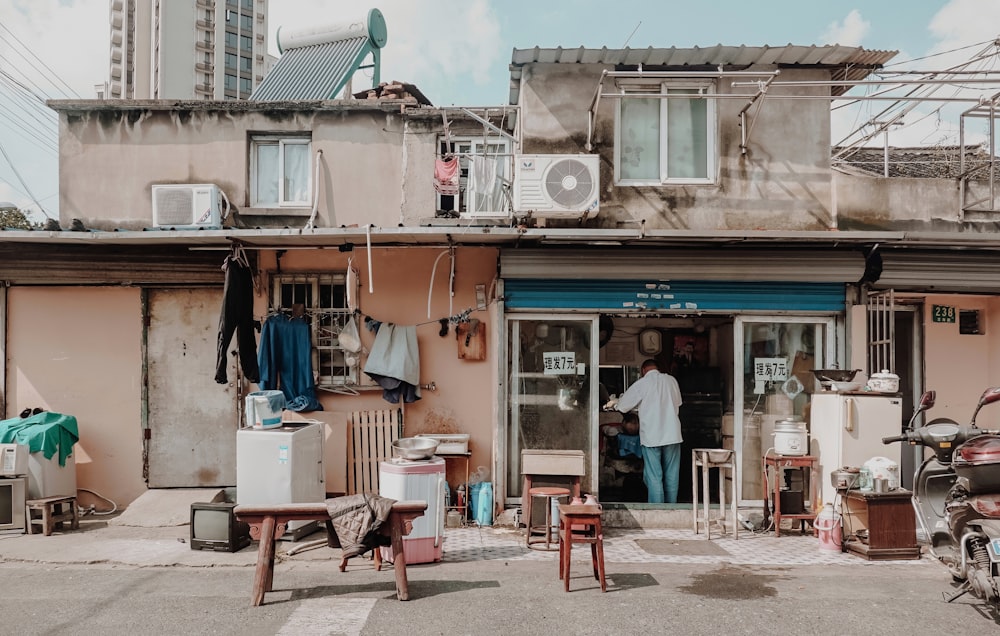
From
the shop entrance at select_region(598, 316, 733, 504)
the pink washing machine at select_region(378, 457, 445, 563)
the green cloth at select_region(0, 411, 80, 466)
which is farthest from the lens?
the shop entrance at select_region(598, 316, 733, 504)

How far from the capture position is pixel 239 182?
35.2 feet

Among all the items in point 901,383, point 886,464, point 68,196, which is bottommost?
point 886,464

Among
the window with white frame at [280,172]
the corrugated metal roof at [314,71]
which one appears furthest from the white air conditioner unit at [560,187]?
the corrugated metal roof at [314,71]

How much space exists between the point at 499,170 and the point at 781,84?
13.2ft

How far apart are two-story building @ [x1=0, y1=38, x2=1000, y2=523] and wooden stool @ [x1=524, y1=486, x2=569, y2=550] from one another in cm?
97

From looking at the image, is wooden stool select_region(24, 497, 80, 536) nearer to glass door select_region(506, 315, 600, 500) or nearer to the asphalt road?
the asphalt road

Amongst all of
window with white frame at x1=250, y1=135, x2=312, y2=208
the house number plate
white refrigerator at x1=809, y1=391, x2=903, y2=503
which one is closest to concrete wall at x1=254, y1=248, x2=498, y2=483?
window with white frame at x1=250, y1=135, x2=312, y2=208

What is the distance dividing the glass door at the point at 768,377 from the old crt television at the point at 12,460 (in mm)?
9325

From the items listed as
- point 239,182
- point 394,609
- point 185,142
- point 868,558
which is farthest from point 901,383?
point 185,142

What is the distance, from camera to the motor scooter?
5.87m

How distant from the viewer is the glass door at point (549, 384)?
9898 mm

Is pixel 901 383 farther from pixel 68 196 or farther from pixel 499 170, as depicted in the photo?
pixel 68 196

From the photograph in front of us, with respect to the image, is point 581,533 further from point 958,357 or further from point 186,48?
point 186,48

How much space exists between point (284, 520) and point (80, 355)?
586 centimetres
